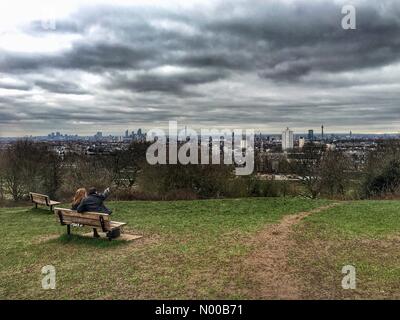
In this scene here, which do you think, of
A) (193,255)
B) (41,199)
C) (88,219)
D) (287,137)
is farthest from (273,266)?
(287,137)

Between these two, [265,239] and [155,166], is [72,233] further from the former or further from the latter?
[155,166]

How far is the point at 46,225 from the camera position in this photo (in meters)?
11.0

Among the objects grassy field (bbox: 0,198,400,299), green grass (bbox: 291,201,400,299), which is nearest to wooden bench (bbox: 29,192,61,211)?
grassy field (bbox: 0,198,400,299)

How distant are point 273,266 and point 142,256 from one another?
8.66 ft

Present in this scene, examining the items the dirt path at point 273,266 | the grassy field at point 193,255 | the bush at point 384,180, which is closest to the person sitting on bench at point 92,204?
the grassy field at point 193,255

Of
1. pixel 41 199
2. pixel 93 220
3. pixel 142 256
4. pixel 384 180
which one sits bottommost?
pixel 142 256

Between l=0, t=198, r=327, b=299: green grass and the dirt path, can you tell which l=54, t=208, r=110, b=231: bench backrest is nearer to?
l=0, t=198, r=327, b=299: green grass

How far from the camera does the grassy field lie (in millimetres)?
5852

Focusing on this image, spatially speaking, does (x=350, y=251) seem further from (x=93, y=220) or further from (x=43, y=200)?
(x=43, y=200)

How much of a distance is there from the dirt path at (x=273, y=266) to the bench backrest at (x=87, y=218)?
11.2 feet

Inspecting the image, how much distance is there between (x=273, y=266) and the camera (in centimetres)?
686

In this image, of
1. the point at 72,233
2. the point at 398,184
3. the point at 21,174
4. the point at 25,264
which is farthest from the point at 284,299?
the point at 21,174

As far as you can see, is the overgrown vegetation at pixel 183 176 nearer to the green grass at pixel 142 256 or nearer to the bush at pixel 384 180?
the bush at pixel 384 180
